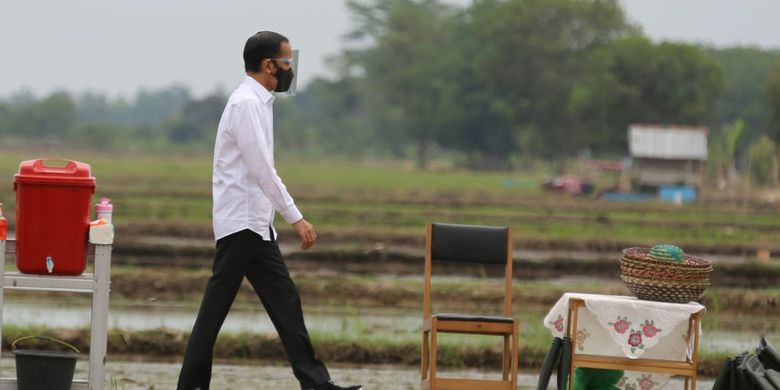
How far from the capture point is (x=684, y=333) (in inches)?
274

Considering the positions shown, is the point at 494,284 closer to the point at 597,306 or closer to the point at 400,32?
the point at 597,306

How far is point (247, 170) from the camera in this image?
20.2 ft

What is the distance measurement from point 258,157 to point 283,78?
0.43m

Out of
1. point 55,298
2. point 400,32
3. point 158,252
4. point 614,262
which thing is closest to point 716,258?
point 614,262

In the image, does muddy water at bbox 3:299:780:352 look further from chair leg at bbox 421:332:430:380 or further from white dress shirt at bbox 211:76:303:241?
white dress shirt at bbox 211:76:303:241

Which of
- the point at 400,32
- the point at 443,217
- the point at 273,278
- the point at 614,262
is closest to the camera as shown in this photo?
the point at 273,278

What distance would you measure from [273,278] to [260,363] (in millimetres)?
2757

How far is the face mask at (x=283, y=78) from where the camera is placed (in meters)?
6.30

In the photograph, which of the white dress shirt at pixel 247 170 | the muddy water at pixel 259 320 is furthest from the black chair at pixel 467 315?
the muddy water at pixel 259 320

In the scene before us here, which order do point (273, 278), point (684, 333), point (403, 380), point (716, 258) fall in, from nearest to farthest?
point (273, 278)
point (684, 333)
point (403, 380)
point (716, 258)

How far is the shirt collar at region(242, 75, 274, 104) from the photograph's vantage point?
20.4 ft

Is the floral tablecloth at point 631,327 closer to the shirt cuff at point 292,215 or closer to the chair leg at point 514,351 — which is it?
the chair leg at point 514,351

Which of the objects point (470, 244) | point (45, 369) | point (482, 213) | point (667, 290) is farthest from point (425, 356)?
point (482, 213)

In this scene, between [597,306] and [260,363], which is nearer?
[597,306]
